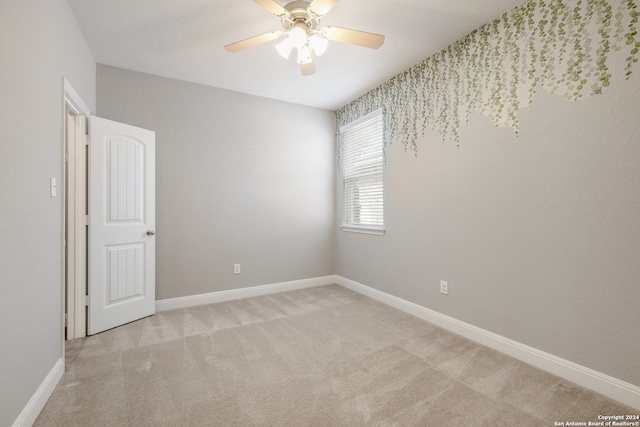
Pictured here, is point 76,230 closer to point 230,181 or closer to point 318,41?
point 230,181

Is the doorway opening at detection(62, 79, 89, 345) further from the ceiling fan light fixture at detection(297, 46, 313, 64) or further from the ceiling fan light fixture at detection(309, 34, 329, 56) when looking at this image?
the ceiling fan light fixture at detection(309, 34, 329, 56)

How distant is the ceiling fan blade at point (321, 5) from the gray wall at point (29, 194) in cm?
148

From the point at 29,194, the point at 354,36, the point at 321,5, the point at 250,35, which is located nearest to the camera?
the point at 29,194

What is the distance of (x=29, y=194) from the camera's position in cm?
153

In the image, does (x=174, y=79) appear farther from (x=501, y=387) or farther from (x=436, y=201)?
(x=501, y=387)

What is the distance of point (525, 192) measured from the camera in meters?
2.07

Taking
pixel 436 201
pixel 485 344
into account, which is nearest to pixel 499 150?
pixel 436 201

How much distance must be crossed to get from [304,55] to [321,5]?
36 cm

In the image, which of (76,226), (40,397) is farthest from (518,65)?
(76,226)

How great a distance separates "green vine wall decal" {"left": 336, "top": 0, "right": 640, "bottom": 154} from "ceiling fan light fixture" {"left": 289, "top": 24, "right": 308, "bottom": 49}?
1.44 metres

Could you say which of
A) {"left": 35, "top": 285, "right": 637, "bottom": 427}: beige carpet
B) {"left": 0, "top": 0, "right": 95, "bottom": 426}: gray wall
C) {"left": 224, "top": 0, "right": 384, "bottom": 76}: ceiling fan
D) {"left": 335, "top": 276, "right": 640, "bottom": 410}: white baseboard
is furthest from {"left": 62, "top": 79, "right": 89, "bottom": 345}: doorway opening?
{"left": 335, "top": 276, "right": 640, "bottom": 410}: white baseboard

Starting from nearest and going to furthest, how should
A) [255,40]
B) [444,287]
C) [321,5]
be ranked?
[321,5] < [255,40] < [444,287]

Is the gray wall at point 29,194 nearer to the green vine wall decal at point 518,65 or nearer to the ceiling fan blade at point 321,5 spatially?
the ceiling fan blade at point 321,5

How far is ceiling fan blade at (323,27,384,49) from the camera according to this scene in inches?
75.6
